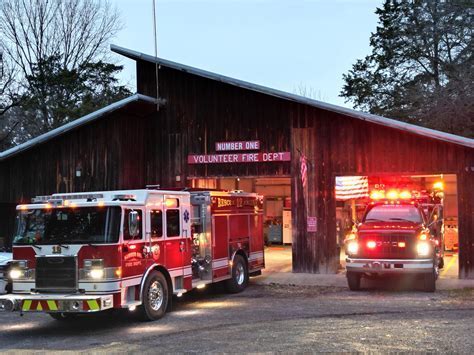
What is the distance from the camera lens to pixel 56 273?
33.5 ft

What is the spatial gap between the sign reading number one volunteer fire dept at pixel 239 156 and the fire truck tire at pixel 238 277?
4.18m

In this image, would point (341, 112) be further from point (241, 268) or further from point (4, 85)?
point (4, 85)

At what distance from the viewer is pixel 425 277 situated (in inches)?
557

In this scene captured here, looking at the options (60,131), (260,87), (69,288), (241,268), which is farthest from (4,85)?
(69,288)

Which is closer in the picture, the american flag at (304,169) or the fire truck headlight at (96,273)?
the fire truck headlight at (96,273)

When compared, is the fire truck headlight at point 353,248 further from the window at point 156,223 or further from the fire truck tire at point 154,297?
the window at point 156,223

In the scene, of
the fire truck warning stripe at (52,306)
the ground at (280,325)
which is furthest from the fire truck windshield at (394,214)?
the fire truck warning stripe at (52,306)

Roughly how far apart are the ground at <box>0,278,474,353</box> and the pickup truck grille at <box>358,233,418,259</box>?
0.88 meters

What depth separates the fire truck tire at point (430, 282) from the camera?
14.0 metres

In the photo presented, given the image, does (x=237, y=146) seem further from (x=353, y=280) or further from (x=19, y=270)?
(x=19, y=270)

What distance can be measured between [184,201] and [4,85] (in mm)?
31028

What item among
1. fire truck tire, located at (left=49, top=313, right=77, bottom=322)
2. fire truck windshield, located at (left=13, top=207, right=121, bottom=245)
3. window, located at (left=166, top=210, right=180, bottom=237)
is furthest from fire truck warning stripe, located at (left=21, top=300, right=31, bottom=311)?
window, located at (left=166, top=210, right=180, bottom=237)

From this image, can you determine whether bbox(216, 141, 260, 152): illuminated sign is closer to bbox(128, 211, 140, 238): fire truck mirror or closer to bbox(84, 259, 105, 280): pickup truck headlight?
bbox(128, 211, 140, 238): fire truck mirror

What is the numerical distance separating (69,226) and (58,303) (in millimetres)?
1358
